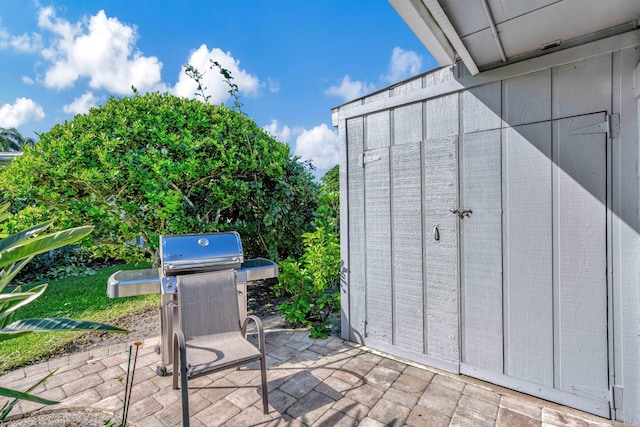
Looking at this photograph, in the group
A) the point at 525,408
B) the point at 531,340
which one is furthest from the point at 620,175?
the point at 525,408

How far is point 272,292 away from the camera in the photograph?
530cm

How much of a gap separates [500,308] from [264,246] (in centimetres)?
328

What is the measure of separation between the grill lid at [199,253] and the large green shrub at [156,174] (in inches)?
37.7

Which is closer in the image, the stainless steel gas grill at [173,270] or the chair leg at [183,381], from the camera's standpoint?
the chair leg at [183,381]

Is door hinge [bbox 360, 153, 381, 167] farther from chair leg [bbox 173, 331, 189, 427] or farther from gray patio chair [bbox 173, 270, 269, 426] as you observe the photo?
chair leg [bbox 173, 331, 189, 427]

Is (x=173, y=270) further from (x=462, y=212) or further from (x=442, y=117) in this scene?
(x=442, y=117)

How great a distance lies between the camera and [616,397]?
196 cm

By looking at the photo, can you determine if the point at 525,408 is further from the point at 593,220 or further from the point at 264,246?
the point at 264,246

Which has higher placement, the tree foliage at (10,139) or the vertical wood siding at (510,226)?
the tree foliage at (10,139)

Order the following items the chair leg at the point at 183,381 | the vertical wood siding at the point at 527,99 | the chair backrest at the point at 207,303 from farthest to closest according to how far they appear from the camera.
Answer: the chair backrest at the point at 207,303
the vertical wood siding at the point at 527,99
the chair leg at the point at 183,381

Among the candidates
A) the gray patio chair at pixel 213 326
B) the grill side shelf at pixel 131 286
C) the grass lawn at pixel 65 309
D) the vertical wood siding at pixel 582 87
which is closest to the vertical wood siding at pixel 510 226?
the vertical wood siding at pixel 582 87

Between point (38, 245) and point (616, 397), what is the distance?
130 inches

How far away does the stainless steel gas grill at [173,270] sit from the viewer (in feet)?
8.46

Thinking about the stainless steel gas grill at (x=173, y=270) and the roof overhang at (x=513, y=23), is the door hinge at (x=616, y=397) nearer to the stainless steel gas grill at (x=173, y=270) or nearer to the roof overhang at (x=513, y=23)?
the roof overhang at (x=513, y=23)
